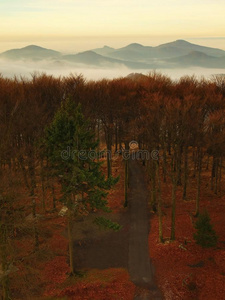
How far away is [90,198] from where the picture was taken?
22922 millimetres

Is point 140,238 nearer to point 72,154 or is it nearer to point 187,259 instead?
point 187,259

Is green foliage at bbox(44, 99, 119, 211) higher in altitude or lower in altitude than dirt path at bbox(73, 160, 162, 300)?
higher

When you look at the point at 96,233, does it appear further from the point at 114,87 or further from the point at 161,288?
the point at 114,87

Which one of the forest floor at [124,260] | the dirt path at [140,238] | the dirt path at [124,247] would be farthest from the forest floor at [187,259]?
the dirt path at [124,247]

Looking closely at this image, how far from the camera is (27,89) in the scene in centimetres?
4031

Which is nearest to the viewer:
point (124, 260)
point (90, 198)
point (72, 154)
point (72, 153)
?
point (72, 153)

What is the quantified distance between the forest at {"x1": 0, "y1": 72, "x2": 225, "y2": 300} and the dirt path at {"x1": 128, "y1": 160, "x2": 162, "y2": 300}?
0.61 meters

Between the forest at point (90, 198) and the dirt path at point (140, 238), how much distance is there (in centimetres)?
61

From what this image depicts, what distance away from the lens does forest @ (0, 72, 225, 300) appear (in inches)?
840

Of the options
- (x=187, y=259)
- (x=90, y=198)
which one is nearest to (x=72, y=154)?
(x=90, y=198)

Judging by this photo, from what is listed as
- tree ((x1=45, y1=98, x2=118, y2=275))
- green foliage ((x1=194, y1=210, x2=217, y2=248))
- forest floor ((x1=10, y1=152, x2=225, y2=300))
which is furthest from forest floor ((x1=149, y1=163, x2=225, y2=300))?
tree ((x1=45, y1=98, x2=118, y2=275))

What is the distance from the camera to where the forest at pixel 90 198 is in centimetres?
2133

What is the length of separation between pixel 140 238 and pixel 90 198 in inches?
400

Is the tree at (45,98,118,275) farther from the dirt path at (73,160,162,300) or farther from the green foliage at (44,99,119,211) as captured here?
the dirt path at (73,160,162,300)
